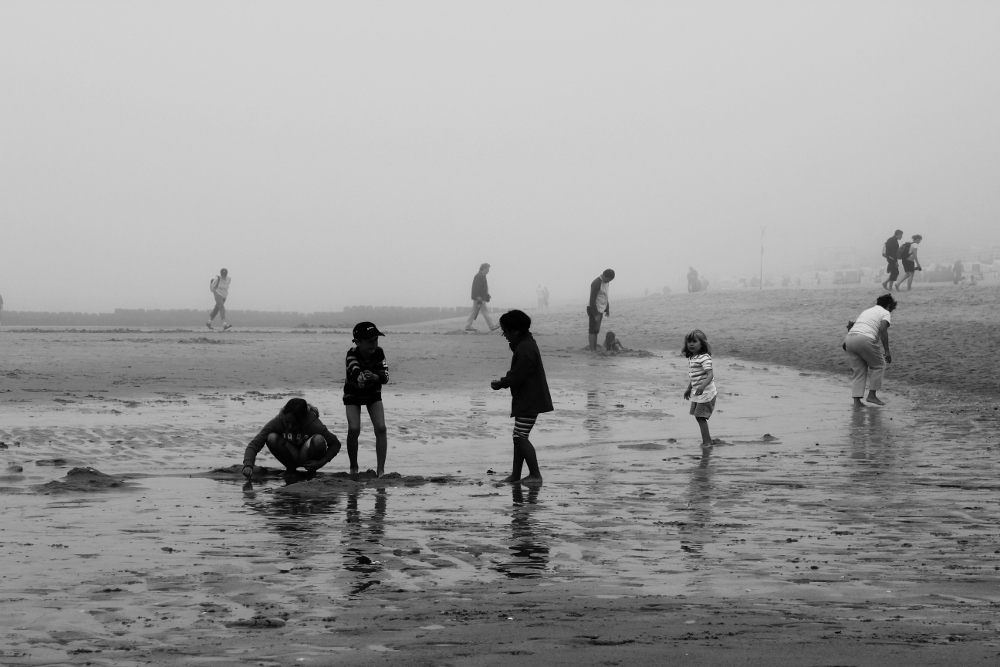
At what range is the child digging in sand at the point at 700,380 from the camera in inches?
460

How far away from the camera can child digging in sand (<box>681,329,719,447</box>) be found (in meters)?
11.7

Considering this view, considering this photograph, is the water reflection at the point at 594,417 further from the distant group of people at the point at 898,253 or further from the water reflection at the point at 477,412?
the distant group of people at the point at 898,253

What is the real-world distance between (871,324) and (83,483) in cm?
1165

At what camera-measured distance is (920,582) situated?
5426 millimetres

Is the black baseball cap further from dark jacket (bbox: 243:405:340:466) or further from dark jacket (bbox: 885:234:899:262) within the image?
dark jacket (bbox: 885:234:899:262)

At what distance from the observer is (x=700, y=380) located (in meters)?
11.8

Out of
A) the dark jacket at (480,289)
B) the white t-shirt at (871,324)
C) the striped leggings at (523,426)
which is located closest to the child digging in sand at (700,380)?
the striped leggings at (523,426)

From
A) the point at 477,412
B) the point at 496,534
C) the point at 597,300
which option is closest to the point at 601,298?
the point at 597,300

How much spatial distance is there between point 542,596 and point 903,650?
1651 millimetres

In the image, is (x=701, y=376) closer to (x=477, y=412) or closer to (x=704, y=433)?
(x=704, y=433)

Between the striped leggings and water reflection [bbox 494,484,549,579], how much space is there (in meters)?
0.84

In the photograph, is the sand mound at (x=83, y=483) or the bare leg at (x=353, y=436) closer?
the sand mound at (x=83, y=483)

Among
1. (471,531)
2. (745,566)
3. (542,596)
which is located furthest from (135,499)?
(745,566)

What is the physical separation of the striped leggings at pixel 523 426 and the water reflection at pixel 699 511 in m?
1.41
